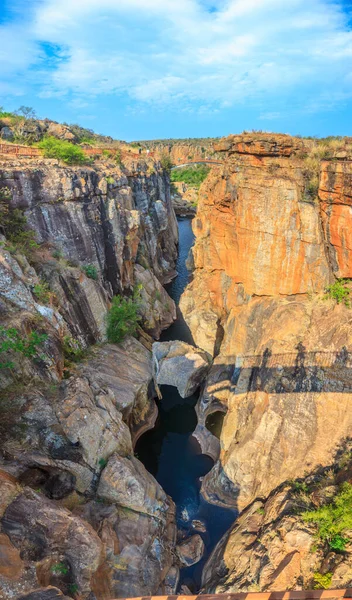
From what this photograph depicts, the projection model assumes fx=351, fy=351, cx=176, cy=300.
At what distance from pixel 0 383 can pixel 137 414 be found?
8586 millimetres

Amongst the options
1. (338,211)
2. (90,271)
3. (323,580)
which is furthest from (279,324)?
(90,271)

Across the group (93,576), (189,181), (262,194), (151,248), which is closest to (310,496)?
(93,576)

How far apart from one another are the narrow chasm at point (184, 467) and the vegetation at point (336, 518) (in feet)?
16.0

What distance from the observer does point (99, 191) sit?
23.4 m

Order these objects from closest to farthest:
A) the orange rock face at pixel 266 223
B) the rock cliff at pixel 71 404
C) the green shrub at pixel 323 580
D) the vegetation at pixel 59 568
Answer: the vegetation at pixel 59 568, the green shrub at pixel 323 580, the rock cliff at pixel 71 404, the orange rock face at pixel 266 223

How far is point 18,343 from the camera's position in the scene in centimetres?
1259

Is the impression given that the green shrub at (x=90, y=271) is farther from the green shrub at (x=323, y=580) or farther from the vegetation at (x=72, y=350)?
the green shrub at (x=323, y=580)

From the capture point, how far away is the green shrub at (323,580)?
29.8ft

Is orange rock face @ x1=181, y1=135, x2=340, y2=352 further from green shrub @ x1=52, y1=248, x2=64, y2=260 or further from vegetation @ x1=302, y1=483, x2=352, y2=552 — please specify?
green shrub @ x1=52, y1=248, x2=64, y2=260

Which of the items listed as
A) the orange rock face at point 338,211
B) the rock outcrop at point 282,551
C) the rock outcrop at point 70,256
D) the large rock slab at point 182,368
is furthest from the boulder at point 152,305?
the rock outcrop at point 282,551

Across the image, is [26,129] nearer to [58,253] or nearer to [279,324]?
[58,253]

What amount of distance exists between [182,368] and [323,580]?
1286cm

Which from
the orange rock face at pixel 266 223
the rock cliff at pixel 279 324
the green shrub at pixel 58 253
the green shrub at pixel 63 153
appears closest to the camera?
the rock cliff at pixel 279 324

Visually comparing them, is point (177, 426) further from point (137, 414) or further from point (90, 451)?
point (90, 451)
